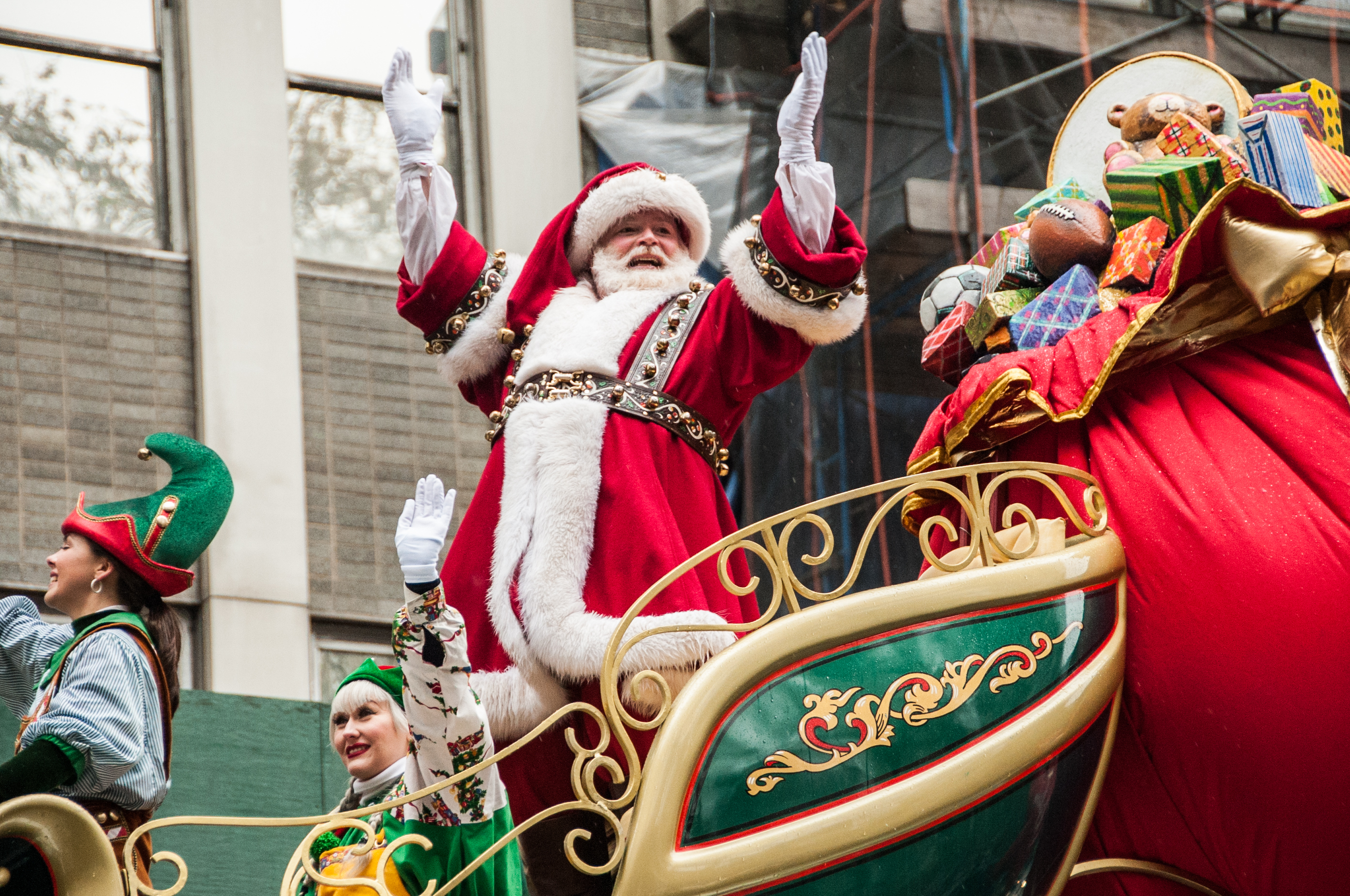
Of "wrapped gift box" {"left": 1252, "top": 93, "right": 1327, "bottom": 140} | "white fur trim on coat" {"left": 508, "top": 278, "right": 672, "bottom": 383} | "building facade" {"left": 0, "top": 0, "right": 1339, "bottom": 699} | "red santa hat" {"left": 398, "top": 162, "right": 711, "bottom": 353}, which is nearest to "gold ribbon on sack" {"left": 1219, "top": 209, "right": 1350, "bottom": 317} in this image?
"wrapped gift box" {"left": 1252, "top": 93, "right": 1327, "bottom": 140}

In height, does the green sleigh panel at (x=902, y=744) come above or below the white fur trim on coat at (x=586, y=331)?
below

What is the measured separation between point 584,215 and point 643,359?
57 centimetres

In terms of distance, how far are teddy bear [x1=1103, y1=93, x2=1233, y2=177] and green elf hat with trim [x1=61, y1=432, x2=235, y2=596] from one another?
238 centimetres

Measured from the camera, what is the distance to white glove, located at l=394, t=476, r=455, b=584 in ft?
12.8

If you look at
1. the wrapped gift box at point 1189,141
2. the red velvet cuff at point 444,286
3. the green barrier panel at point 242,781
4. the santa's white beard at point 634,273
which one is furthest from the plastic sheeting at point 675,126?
the wrapped gift box at point 1189,141

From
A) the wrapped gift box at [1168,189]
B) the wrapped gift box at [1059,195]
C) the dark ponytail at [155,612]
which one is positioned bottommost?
the dark ponytail at [155,612]

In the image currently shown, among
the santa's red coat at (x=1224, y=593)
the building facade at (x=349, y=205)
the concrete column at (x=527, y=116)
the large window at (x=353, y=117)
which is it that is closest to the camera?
the santa's red coat at (x=1224, y=593)

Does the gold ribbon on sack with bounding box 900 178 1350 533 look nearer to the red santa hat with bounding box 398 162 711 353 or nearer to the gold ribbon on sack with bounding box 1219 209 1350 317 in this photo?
the gold ribbon on sack with bounding box 1219 209 1350 317

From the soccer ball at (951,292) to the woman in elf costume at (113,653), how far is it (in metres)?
1.85

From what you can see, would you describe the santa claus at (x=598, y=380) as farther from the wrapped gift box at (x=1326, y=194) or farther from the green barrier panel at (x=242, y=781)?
the green barrier panel at (x=242, y=781)

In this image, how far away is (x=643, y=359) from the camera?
4703 millimetres

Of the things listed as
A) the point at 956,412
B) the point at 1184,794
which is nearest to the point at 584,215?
the point at 956,412

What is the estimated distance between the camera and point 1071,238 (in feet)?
14.9

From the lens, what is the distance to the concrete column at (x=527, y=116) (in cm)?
824
